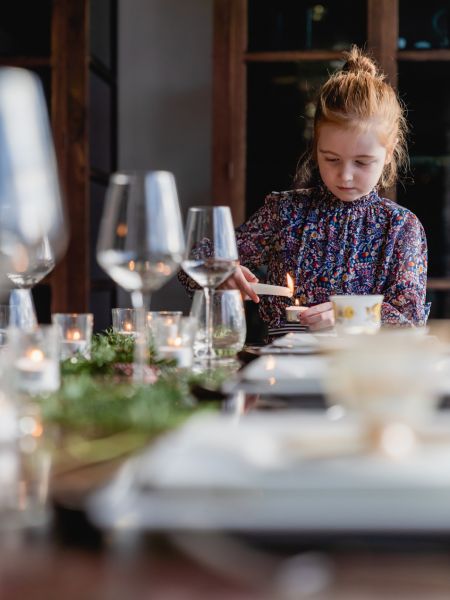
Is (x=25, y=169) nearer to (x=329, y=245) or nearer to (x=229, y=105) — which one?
(x=329, y=245)

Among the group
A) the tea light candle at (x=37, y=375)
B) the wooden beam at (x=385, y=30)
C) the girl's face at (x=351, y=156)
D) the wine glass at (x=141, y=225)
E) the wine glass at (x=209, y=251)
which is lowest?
the tea light candle at (x=37, y=375)

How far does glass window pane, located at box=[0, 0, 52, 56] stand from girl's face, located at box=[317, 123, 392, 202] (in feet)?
4.90

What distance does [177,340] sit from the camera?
41.4 inches

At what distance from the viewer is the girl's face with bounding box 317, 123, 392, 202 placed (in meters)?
2.09

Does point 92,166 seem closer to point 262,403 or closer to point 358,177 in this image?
point 358,177

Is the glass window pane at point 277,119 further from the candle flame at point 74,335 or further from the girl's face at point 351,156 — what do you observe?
the candle flame at point 74,335

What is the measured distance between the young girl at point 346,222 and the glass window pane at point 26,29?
1344 mm

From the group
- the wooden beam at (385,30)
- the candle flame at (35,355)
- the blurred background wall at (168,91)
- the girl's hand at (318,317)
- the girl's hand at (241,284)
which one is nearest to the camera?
the candle flame at (35,355)

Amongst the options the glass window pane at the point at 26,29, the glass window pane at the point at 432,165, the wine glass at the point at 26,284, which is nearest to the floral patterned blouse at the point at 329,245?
the glass window pane at the point at 432,165

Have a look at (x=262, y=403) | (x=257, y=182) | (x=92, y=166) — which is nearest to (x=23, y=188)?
(x=262, y=403)

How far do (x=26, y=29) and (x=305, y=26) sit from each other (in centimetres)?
101

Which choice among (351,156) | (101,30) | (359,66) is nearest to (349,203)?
(351,156)

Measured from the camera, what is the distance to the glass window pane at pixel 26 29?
323 centimetres

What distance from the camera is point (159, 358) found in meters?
1.08
